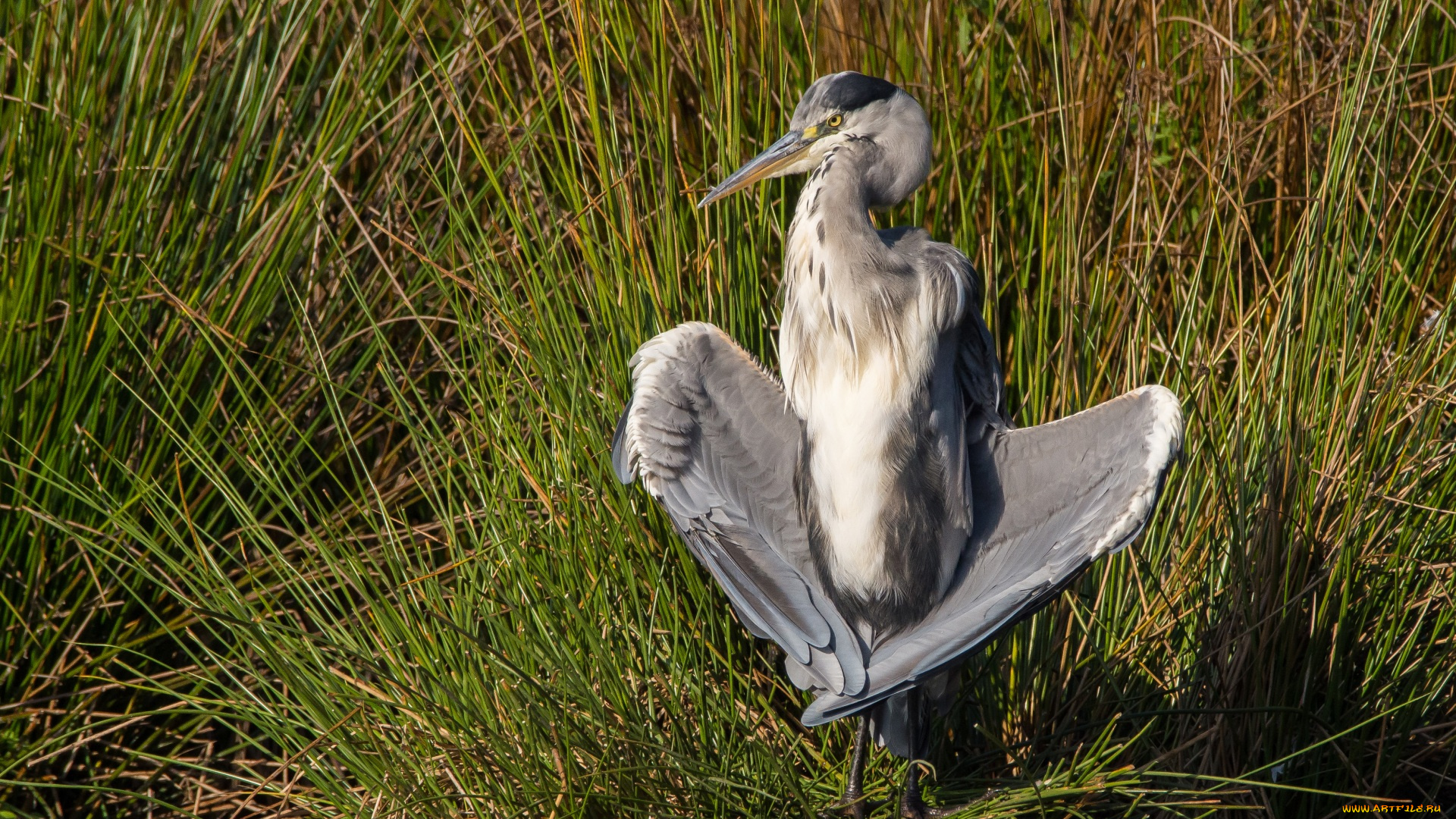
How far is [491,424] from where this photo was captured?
249 centimetres

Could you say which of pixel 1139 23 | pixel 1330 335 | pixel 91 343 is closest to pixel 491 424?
pixel 91 343

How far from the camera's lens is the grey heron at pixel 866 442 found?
6.72 ft

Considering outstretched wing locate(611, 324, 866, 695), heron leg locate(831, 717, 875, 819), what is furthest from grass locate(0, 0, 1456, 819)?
outstretched wing locate(611, 324, 866, 695)

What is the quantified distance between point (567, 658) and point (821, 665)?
1.55 feet

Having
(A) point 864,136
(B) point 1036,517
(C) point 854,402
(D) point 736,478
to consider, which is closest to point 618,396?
(D) point 736,478

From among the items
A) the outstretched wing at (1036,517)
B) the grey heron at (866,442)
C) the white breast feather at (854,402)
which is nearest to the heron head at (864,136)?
the grey heron at (866,442)

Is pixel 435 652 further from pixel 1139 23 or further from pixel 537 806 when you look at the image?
pixel 1139 23

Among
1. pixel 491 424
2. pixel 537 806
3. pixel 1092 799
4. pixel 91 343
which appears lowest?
pixel 1092 799

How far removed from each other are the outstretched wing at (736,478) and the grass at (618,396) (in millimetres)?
219

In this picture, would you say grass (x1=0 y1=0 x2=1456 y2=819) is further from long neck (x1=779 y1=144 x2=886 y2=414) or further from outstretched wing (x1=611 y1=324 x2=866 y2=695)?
long neck (x1=779 y1=144 x2=886 y2=414)

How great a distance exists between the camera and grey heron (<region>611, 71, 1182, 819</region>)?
2047 millimetres

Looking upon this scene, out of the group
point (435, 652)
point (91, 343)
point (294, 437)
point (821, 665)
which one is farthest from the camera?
point (294, 437)

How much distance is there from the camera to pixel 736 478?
221 cm

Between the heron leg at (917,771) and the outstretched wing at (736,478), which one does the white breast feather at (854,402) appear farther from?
the heron leg at (917,771)
